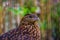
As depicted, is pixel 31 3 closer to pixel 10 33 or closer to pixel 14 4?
pixel 14 4

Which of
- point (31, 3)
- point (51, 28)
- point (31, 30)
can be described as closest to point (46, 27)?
point (51, 28)

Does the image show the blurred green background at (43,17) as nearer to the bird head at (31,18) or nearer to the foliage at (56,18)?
the foliage at (56,18)

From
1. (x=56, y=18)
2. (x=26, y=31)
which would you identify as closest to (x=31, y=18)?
(x=26, y=31)

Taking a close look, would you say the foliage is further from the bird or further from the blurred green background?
the bird

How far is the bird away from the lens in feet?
16.6

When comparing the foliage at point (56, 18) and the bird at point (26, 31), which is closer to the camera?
the bird at point (26, 31)

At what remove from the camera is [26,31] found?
5.32m

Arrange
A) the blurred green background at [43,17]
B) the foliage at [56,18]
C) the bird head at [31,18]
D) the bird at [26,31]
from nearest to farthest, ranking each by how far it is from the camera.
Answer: the bird at [26,31] < the bird head at [31,18] < the blurred green background at [43,17] < the foliage at [56,18]

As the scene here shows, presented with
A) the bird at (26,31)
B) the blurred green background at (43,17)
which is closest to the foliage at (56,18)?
the blurred green background at (43,17)

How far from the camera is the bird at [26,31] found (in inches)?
200

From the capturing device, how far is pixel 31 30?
536cm

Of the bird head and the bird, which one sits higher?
the bird head

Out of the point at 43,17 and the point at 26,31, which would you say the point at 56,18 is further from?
the point at 26,31

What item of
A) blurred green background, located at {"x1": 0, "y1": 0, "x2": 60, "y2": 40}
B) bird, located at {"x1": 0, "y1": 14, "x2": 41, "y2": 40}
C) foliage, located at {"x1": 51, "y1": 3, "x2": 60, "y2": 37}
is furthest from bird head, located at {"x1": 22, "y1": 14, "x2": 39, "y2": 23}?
foliage, located at {"x1": 51, "y1": 3, "x2": 60, "y2": 37}
